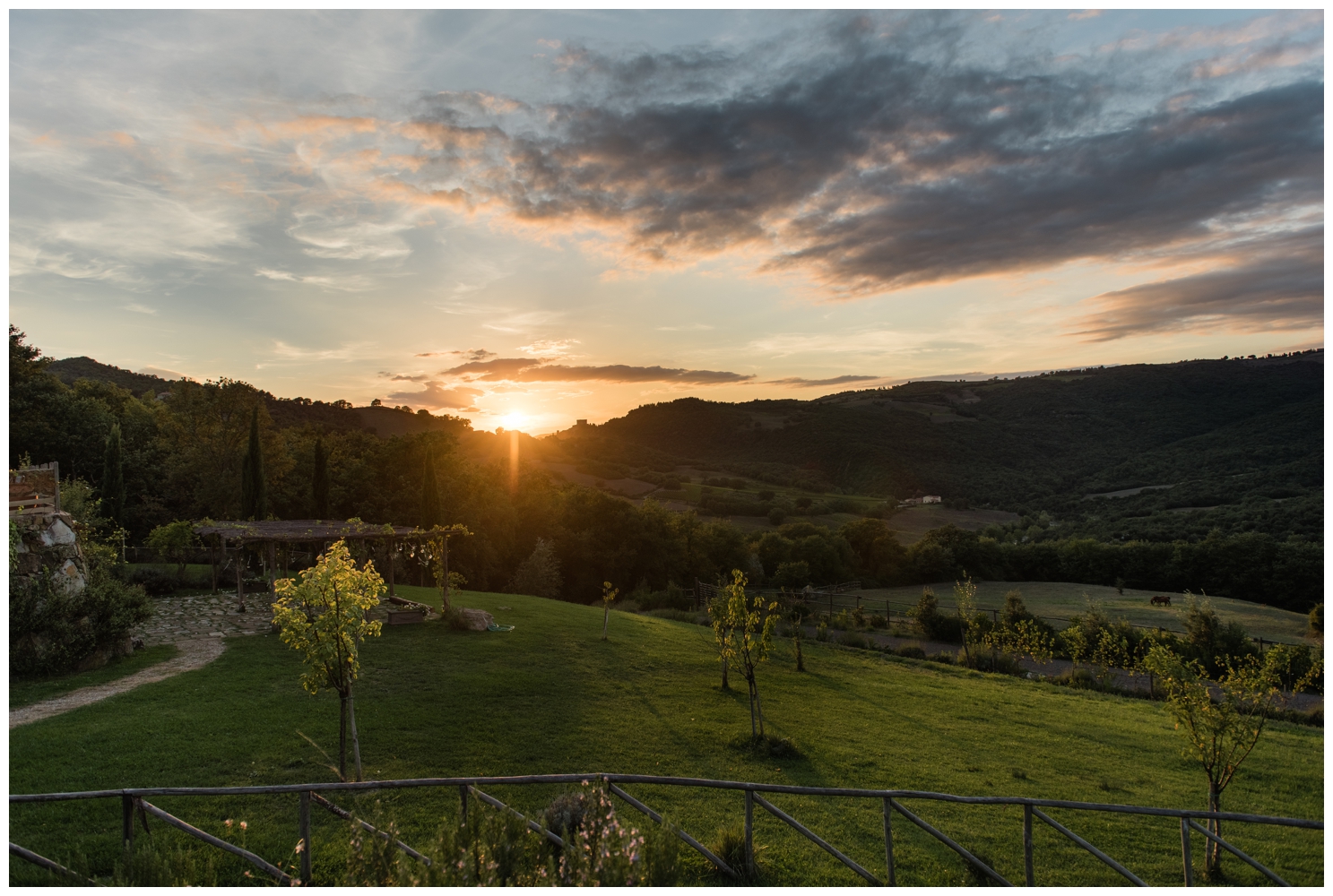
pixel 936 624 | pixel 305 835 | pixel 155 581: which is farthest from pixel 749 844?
pixel 155 581

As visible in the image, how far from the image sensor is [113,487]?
2933 centimetres

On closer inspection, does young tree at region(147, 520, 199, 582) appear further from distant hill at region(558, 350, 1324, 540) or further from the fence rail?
distant hill at region(558, 350, 1324, 540)

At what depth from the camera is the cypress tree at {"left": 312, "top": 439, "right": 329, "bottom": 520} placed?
31703 millimetres

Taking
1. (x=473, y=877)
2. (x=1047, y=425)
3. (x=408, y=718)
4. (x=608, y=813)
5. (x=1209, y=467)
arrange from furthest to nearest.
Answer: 1. (x=1047, y=425)
2. (x=1209, y=467)
3. (x=408, y=718)
4. (x=608, y=813)
5. (x=473, y=877)

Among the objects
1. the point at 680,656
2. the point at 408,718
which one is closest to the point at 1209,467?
the point at 680,656

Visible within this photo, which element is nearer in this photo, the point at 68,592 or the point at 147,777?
the point at 147,777

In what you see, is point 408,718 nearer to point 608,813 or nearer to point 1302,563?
point 608,813

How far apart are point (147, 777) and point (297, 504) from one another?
30.6 m

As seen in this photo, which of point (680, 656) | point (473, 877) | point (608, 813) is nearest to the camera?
point (473, 877)

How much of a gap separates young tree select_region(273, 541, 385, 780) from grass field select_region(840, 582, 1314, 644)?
26.6 metres

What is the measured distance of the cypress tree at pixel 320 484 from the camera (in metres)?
31.7

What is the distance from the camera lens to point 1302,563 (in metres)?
38.2

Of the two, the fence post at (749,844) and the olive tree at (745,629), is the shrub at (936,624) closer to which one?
the olive tree at (745,629)

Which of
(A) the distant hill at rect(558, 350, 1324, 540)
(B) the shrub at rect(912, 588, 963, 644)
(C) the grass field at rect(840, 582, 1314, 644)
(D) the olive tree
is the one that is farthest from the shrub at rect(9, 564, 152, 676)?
(A) the distant hill at rect(558, 350, 1324, 540)
